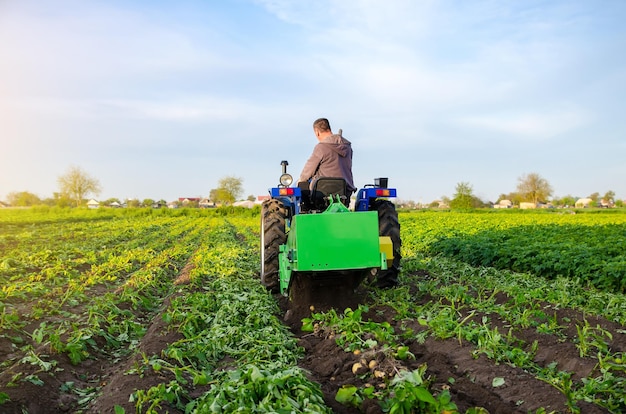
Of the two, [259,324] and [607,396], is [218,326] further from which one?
[607,396]

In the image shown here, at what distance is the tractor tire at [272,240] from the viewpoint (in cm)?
645

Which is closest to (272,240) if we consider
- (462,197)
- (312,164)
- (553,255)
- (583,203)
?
(312,164)

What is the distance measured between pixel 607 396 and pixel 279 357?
100 inches

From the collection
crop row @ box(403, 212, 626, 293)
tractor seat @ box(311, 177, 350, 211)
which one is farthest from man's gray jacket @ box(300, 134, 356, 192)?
crop row @ box(403, 212, 626, 293)

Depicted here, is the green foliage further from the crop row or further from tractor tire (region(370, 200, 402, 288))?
the crop row

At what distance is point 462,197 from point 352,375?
6094 cm

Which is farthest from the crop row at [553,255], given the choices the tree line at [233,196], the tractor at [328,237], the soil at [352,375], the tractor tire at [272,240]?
the tree line at [233,196]

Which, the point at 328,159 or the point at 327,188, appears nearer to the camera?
the point at 327,188

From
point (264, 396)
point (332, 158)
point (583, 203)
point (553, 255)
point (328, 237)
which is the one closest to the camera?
point (264, 396)

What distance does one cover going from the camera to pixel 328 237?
5129 millimetres

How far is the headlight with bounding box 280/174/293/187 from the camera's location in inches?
255

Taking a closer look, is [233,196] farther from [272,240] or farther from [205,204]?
[272,240]

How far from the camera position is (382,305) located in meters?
6.25

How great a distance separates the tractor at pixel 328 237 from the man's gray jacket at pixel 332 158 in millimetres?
247
